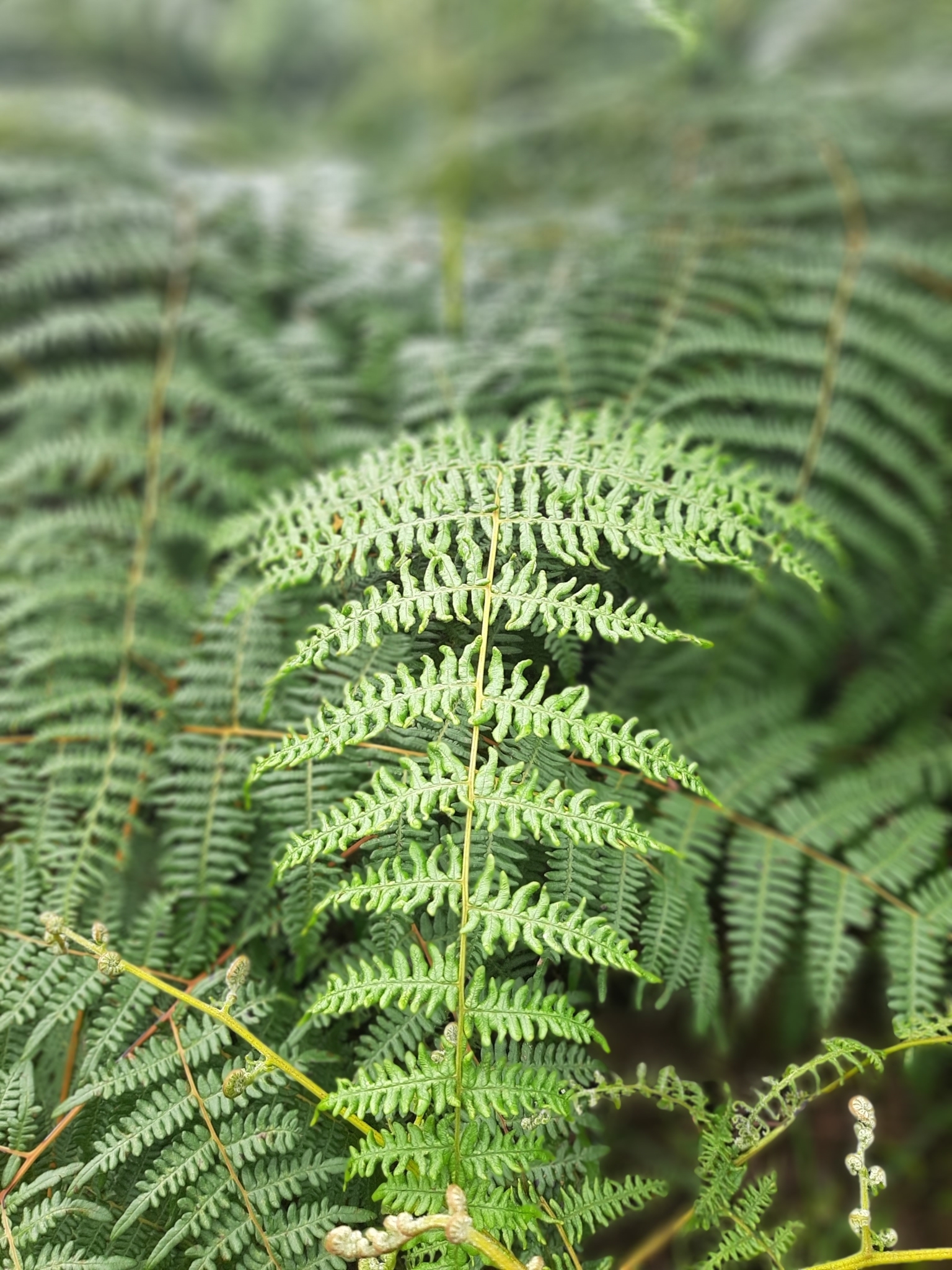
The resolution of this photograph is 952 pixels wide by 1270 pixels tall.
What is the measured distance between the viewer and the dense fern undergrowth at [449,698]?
1.10 metres

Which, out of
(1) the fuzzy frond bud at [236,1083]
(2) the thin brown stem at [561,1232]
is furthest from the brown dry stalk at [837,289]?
(1) the fuzzy frond bud at [236,1083]

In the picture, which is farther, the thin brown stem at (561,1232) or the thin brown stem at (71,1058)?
the thin brown stem at (71,1058)

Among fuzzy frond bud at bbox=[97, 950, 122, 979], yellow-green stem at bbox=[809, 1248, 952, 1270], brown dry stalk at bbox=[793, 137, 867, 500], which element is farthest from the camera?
brown dry stalk at bbox=[793, 137, 867, 500]

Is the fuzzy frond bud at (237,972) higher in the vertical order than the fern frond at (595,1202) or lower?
higher

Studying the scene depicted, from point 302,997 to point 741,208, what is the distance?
2365mm

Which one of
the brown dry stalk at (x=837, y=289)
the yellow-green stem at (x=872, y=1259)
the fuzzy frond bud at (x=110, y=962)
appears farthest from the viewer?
the brown dry stalk at (x=837, y=289)

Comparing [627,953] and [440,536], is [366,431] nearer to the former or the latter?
[440,536]

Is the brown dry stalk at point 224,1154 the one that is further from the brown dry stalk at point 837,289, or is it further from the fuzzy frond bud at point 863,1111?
the brown dry stalk at point 837,289

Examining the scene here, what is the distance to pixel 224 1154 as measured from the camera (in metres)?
1.12

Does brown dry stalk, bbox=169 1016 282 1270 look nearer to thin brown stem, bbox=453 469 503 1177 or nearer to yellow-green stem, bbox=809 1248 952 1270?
thin brown stem, bbox=453 469 503 1177

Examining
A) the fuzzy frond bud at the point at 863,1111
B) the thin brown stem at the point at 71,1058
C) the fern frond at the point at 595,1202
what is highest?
the fuzzy frond bud at the point at 863,1111

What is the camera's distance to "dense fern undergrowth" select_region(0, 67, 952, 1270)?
1.10 m

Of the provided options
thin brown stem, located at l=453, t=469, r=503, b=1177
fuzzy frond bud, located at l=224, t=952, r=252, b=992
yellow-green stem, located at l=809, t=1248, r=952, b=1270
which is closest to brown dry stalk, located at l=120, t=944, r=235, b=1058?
fuzzy frond bud, located at l=224, t=952, r=252, b=992

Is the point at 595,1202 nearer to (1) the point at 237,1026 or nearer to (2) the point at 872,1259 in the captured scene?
(2) the point at 872,1259
